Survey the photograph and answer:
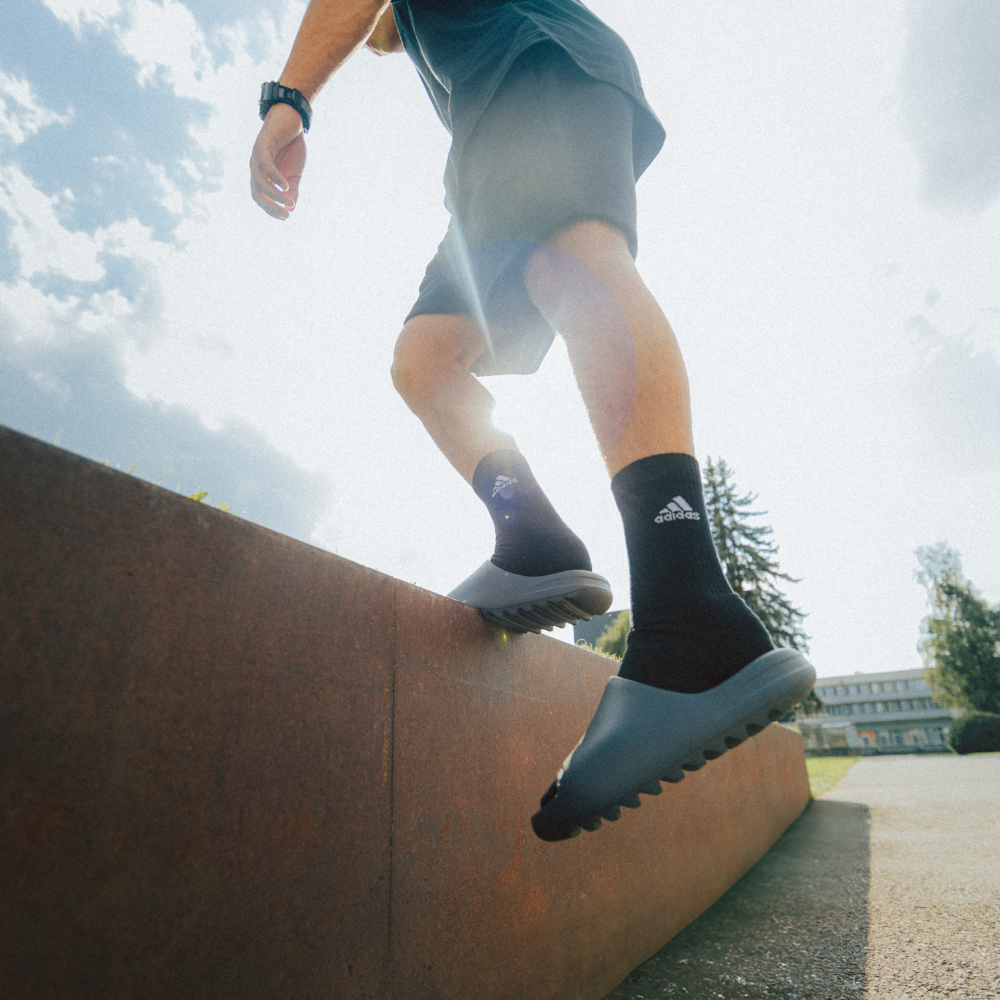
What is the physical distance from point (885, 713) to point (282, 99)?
6850 centimetres

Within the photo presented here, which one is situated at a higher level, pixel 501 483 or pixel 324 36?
pixel 324 36

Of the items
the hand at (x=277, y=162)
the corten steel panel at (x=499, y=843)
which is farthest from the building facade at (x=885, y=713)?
the hand at (x=277, y=162)

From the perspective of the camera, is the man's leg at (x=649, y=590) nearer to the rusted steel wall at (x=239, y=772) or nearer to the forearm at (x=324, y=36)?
the rusted steel wall at (x=239, y=772)

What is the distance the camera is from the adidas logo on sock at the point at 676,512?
102cm

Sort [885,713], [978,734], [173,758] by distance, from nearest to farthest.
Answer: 1. [173,758]
2. [978,734]
3. [885,713]

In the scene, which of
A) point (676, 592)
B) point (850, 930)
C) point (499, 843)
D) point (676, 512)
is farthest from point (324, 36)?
point (850, 930)

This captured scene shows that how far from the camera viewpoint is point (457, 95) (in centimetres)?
130

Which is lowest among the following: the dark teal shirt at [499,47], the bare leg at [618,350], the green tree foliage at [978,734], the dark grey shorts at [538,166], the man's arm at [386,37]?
the green tree foliage at [978,734]

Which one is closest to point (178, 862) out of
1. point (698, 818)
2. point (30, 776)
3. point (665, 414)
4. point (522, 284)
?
point (30, 776)

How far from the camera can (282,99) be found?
4.60 ft

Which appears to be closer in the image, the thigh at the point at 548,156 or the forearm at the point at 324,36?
the thigh at the point at 548,156

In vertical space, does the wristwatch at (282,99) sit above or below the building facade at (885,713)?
above

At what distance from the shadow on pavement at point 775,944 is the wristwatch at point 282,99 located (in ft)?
7.41

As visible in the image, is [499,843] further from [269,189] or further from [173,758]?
[269,189]
